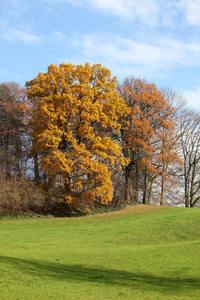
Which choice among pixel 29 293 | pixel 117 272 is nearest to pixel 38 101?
pixel 117 272

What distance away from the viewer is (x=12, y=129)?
3484cm

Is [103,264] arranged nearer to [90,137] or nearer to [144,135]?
[90,137]

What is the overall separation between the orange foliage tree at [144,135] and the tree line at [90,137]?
10 centimetres

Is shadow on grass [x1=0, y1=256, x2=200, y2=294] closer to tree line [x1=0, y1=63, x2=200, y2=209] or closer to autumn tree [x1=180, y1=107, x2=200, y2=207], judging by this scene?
tree line [x1=0, y1=63, x2=200, y2=209]

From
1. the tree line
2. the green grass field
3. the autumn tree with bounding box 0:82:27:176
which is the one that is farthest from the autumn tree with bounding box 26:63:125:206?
the green grass field

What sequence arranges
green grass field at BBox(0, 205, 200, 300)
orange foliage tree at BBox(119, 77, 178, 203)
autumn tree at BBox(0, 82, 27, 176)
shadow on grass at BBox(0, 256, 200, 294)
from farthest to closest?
autumn tree at BBox(0, 82, 27, 176)
orange foliage tree at BBox(119, 77, 178, 203)
shadow on grass at BBox(0, 256, 200, 294)
green grass field at BBox(0, 205, 200, 300)

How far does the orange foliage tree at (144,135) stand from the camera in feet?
105

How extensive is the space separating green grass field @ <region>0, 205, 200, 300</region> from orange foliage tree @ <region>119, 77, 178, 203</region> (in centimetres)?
1107

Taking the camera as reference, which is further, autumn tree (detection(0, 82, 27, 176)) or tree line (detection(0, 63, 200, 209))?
autumn tree (detection(0, 82, 27, 176))

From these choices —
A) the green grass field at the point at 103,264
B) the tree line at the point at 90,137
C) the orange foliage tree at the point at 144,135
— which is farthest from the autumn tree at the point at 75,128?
the green grass field at the point at 103,264

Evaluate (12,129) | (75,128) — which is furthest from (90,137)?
(12,129)

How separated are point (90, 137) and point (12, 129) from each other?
1063 cm

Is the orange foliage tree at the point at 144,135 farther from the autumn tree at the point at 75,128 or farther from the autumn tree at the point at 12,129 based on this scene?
the autumn tree at the point at 12,129

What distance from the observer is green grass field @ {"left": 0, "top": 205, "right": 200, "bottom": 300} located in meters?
7.95
